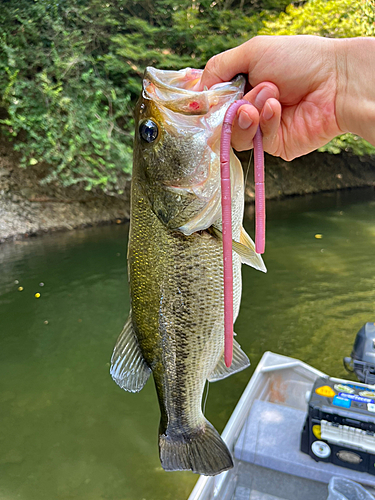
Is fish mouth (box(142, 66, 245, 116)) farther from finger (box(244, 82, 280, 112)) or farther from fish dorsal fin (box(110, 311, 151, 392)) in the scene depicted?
fish dorsal fin (box(110, 311, 151, 392))

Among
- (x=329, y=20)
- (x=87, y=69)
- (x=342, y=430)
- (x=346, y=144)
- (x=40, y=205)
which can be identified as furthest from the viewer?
(x=346, y=144)

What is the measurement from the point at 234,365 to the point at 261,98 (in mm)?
875

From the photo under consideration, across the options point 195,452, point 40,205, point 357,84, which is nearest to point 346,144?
point 40,205

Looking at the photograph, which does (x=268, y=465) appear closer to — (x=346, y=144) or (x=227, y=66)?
(x=227, y=66)

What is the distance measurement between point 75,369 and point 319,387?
2.99 meters

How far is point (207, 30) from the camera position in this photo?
10.0m

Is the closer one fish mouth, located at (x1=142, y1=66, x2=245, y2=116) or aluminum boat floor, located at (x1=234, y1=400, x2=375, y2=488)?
fish mouth, located at (x1=142, y1=66, x2=245, y2=116)

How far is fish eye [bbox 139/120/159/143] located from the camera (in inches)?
45.0

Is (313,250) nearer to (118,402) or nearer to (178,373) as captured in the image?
(118,402)

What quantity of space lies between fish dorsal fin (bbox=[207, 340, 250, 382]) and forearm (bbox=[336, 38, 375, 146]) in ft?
2.75

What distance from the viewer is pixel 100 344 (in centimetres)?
496

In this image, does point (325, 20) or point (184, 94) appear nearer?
point (184, 94)

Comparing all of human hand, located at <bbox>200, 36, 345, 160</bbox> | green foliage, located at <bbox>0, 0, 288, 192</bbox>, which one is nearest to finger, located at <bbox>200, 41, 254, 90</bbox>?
human hand, located at <bbox>200, 36, 345, 160</bbox>

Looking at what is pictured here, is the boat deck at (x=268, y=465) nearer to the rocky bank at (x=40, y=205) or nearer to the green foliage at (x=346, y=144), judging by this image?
the rocky bank at (x=40, y=205)
